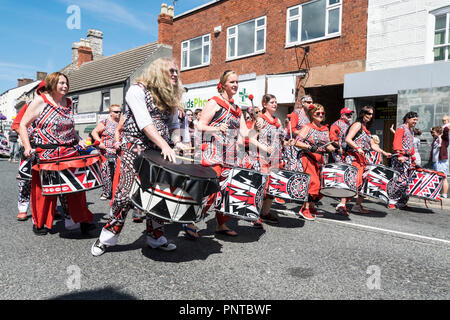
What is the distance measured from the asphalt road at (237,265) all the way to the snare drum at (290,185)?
0.51 meters

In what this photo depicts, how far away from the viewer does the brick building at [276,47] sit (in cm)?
1315

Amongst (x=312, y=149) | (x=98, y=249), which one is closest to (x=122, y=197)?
(x=98, y=249)

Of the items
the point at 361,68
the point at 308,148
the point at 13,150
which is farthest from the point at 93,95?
the point at 308,148

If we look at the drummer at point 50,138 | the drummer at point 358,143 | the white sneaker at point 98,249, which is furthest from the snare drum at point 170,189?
the drummer at point 358,143

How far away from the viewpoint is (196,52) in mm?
20266

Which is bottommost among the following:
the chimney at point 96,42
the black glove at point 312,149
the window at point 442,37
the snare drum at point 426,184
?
the snare drum at point 426,184

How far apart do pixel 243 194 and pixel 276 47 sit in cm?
1303

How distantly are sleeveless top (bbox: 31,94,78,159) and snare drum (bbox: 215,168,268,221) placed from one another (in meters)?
1.96

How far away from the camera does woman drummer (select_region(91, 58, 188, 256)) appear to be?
334cm

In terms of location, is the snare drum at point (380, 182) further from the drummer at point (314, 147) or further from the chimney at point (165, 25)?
the chimney at point (165, 25)

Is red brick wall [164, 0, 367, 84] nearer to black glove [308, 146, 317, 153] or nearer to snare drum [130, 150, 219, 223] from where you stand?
black glove [308, 146, 317, 153]

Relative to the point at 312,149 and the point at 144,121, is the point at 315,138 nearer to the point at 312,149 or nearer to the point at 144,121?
the point at 312,149
